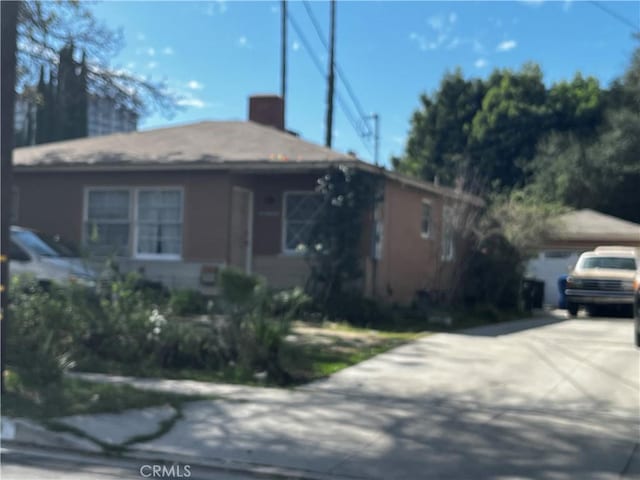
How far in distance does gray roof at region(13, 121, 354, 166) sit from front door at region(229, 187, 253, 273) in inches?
39.9

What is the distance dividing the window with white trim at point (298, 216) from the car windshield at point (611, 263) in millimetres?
8117

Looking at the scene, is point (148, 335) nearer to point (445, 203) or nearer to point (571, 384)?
point (571, 384)

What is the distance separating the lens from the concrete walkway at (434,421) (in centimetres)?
618

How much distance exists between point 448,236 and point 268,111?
6.36 metres

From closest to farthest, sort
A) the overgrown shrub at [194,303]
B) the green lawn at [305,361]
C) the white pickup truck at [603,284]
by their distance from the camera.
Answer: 1. the green lawn at [305,361]
2. the overgrown shrub at [194,303]
3. the white pickup truck at [603,284]

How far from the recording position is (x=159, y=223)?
16344mm

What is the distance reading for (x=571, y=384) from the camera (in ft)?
30.6

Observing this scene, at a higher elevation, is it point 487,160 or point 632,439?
point 487,160

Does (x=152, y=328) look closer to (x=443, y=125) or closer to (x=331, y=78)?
(x=331, y=78)

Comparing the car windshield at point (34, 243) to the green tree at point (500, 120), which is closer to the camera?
the car windshield at point (34, 243)

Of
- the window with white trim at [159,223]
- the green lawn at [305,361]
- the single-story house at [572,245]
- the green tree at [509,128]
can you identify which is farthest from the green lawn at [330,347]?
the green tree at [509,128]

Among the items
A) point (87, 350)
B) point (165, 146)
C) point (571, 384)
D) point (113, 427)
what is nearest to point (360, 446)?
point (113, 427)

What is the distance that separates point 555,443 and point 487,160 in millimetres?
28545

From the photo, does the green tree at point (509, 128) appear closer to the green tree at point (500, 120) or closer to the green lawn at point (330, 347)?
the green tree at point (500, 120)
